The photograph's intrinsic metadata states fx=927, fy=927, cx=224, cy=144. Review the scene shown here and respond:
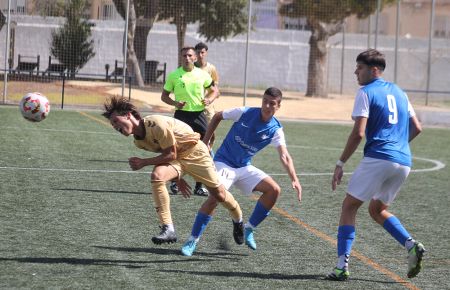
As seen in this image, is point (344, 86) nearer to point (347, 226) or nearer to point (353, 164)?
point (353, 164)

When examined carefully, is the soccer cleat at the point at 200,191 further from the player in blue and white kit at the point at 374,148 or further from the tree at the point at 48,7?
the tree at the point at 48,7

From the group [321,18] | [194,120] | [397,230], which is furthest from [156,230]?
[321,18]

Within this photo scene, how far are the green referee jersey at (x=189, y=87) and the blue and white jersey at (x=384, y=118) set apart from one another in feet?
18.9

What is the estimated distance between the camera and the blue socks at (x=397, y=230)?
786 centimetres

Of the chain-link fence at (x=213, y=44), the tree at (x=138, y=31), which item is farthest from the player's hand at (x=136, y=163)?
the tree at (x=138, y=31)

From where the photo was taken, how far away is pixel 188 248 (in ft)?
27.6

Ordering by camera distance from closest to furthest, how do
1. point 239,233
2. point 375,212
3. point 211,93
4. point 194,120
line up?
1. point 375,212
2. point 239,233
3. point 194,120
4. point 211,93

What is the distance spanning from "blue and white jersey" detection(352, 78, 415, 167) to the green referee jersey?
5.75m

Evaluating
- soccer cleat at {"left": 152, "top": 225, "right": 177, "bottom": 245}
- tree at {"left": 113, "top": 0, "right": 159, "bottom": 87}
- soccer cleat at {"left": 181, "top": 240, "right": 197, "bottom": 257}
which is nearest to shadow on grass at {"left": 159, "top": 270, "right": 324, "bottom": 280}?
soccer cleat at {"left": 152, "top": 225, "right": 177, "bottom": 245}

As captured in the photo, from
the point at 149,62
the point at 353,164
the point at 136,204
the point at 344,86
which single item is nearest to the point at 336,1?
the point at 344,86

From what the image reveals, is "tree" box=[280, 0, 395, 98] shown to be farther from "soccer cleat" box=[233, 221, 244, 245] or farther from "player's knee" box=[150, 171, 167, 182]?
"player's knee" box=[150, 171, 167, 182]

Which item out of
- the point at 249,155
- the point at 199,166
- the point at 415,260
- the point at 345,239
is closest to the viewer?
the point at 415,260

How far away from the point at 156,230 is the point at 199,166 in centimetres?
151

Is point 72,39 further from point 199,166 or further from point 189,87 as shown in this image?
point 199,166
